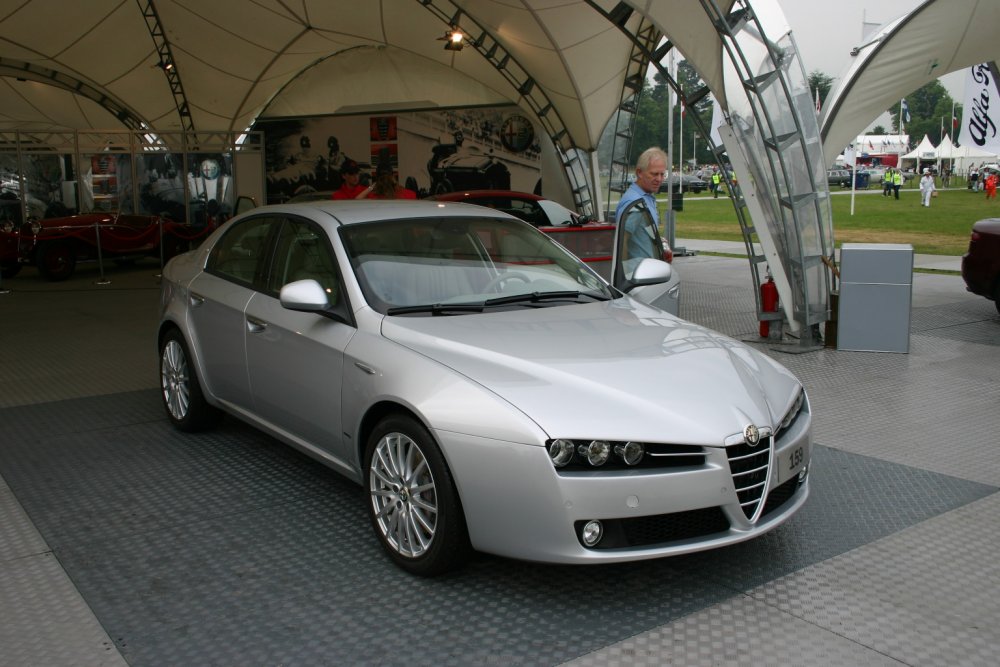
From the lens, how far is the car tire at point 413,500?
3516mm

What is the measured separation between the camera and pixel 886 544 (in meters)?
4.07

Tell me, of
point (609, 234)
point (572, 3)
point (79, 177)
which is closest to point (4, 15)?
point (79, 177)

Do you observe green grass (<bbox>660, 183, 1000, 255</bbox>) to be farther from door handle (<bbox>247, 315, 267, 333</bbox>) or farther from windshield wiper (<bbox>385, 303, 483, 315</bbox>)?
door handle (<bbox>247, 315, 267, 333</bbox>)

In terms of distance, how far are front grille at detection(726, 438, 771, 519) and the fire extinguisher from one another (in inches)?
242

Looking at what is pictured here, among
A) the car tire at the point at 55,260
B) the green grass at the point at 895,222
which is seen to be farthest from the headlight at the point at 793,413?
the green grass at the point at 895,222

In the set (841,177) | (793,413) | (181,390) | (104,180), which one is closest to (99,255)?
(104,180)

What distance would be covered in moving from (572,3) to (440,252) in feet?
42.7

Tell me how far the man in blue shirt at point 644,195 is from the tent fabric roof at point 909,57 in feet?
27.1

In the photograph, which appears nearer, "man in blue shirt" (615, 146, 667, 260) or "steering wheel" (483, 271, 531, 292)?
"steering wheel" (483, 271, 531, 292)

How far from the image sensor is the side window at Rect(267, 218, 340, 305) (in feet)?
15.1

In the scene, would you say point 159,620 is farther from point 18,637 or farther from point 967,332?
point 967,332

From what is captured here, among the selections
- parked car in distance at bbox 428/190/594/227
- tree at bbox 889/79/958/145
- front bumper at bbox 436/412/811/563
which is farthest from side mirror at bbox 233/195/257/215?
tree at bbox 889/79/958/145

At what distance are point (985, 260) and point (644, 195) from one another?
5.61 meters

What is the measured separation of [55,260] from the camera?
16.5m
